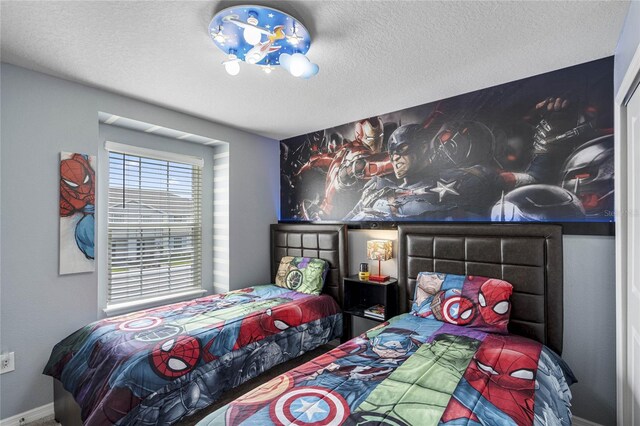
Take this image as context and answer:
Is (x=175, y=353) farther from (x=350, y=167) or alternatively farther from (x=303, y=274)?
(x=350, y=167)

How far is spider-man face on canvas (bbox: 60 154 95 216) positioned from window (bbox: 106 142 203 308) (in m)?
0.43

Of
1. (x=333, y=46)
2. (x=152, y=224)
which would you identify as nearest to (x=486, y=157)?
(x=333, y=46)

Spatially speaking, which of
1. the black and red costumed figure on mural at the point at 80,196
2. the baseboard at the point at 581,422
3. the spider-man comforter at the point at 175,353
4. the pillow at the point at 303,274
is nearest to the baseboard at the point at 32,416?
the spider-man comforter at the point at 175,353

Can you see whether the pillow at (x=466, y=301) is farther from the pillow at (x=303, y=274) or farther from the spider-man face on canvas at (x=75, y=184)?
the spider-man face on canvas at (x=75, y=184)

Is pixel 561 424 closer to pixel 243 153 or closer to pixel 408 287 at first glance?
pixel 408 287

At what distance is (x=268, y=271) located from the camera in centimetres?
397

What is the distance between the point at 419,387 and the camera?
1455 mm

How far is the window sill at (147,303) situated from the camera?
2.83 m

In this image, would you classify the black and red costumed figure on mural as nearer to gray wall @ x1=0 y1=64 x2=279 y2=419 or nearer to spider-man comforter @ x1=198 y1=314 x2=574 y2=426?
gray wall @ x1=0 y1=64 x2=279 y2=419

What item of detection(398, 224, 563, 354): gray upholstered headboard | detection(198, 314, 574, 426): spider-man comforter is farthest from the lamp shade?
detection(198, 314, 574, 426): spider-man comforter

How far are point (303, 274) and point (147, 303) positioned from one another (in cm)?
161

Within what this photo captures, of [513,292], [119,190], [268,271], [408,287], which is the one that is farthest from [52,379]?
[513,292]

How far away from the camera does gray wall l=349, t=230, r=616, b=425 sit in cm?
202

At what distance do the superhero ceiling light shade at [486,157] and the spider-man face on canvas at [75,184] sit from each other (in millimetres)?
2263
